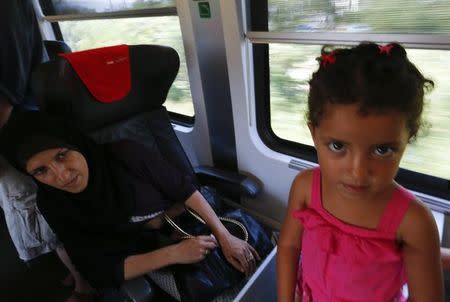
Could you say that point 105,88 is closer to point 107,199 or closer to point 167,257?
point 107,199

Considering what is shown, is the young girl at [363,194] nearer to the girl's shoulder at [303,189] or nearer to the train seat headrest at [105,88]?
the girl's shoulder at [303,189]

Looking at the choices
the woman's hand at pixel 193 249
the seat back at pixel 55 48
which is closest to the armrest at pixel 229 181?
the woman's hand at pixel 193 249

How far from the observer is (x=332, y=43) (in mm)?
1146

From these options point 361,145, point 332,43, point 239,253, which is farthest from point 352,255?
point 332,43

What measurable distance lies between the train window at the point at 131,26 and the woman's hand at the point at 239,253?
94 cm

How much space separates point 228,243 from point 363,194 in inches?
26.5

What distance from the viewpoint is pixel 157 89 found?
1.49 m

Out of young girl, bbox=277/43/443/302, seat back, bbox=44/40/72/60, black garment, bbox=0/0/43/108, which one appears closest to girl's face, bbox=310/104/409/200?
young girl, bbox=277/43/443/302

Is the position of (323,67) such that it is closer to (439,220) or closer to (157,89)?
(439,220)

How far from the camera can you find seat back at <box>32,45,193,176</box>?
122cm

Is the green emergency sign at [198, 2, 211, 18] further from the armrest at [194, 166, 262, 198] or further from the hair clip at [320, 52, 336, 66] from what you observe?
the hair clip at [320, 52, 336, 66]

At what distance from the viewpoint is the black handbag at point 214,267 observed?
110 cm

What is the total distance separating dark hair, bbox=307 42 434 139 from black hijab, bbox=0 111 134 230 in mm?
901

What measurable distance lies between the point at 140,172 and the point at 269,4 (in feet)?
2.85
